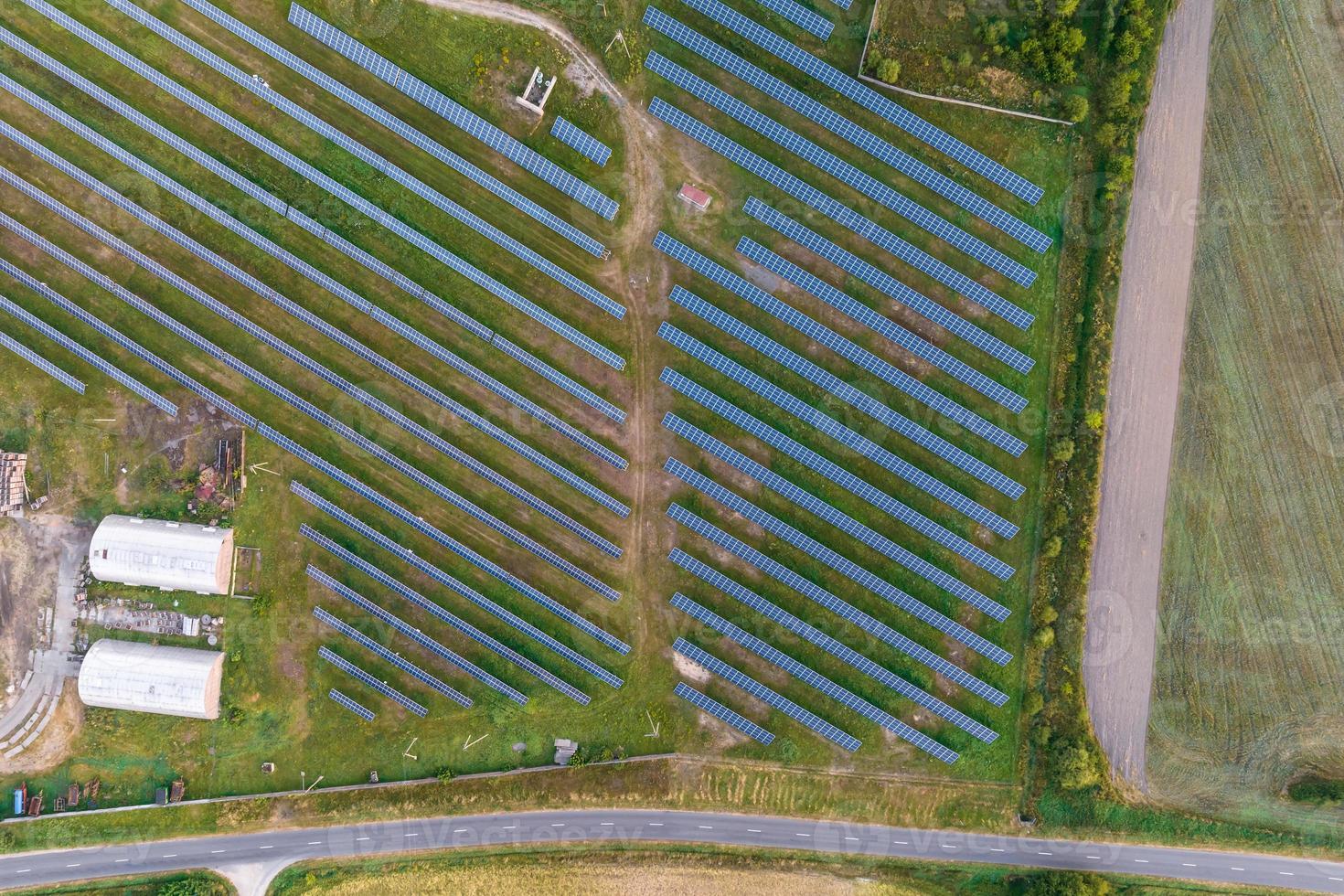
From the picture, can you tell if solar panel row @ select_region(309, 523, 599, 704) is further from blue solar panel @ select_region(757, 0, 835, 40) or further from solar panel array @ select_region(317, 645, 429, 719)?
blue solar panel @ select_region(757, 0, 835, 40)

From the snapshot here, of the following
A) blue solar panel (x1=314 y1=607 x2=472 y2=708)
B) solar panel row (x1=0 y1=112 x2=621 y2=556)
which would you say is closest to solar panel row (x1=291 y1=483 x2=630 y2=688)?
solar panel row (x1=0 y1=112 x2=621 y2=556)

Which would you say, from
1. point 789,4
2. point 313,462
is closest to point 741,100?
point 789,4

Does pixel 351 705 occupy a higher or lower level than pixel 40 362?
lower

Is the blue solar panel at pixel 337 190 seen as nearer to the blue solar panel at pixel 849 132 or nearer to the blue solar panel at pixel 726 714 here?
the blue solar panel at pixel 849 132

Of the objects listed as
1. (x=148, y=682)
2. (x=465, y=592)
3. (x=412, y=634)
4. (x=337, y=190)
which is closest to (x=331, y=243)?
(x=337, y=190)

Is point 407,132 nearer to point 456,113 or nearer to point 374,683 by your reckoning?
point 456,113

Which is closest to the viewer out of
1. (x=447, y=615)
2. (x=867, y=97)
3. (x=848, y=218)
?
(x=867, y=97)

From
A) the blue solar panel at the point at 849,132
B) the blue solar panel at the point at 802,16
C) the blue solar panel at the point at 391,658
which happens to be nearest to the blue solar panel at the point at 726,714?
the blue solar panel at the point at 391,658
